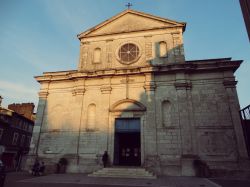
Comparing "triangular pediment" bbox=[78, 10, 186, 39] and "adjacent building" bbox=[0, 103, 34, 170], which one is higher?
"triangular pediment" bbox=[78, 10, 186, 39]

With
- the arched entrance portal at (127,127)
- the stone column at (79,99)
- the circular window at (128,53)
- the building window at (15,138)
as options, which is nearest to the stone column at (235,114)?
the arched entrance portal at (127,127)

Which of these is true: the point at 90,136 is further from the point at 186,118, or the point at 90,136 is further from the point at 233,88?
the point at 233,88

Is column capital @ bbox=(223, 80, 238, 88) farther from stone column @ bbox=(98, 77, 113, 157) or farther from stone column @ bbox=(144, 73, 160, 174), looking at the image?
stone column @ bbox=(98, 77, 113, 157)

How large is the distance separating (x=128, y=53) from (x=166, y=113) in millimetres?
6942

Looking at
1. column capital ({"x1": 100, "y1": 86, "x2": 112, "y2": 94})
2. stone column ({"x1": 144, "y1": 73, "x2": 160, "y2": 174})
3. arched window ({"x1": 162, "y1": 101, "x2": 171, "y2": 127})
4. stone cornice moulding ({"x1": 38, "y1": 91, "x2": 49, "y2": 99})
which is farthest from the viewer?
stone cornice moulding ({"x1": 38, "y1": 91, "x2": 49, "y2": 99})

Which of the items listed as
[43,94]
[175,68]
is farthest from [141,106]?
[43,94]

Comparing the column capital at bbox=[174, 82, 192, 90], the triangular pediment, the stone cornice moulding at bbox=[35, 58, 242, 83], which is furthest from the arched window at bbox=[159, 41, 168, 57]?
the column capital at bbox=[174, 82, 192, 90]

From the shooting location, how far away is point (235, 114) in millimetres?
13945

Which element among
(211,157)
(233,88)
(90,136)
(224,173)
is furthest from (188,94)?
(90,136)

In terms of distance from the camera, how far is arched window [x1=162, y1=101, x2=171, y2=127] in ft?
49.3

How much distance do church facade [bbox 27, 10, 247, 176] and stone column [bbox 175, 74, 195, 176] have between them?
0.22 ft

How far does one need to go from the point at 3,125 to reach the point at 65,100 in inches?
537

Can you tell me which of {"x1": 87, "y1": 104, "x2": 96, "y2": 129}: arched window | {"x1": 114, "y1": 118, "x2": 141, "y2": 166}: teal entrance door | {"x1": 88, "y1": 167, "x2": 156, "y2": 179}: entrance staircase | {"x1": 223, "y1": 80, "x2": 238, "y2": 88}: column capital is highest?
{"x1": 223, "y1": 80, "x2": 238, "y2": 88}: column capital

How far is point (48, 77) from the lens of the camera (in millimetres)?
18484
